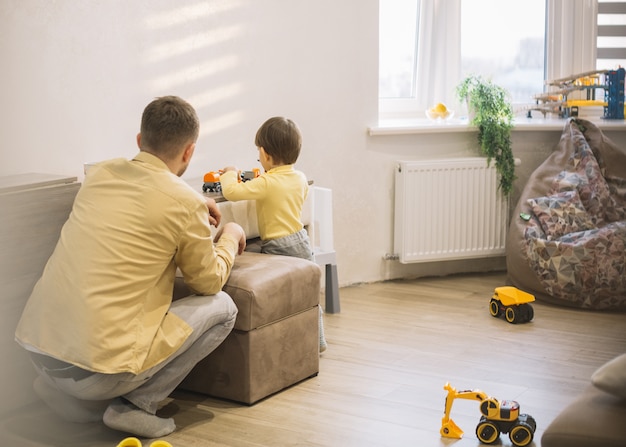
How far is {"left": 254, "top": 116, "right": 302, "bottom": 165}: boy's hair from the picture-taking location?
3.29m

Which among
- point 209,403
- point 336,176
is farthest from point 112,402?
point 336,176

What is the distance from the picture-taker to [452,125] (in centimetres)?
473

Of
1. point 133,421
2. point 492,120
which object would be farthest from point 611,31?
point 133,421

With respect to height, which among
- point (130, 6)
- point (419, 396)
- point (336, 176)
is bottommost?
point (419, 396)

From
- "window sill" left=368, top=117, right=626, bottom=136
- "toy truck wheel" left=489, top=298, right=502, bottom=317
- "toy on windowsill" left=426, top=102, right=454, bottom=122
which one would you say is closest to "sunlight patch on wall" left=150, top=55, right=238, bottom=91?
"window sill" left=368, top=117, right=626, bottom=136

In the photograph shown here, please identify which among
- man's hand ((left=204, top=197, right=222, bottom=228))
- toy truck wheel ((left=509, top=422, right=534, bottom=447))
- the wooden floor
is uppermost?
man's hand ((left=204, top=197, right=222, bottom=228))

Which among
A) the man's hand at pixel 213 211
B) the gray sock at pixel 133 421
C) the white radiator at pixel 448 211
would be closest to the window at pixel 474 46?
the white radiator at pixel 448 211

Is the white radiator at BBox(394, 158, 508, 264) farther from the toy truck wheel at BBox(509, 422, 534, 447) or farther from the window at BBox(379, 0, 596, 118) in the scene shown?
the toy truck wheel at BBox(509, 422, 534, 447)

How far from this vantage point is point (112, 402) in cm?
267

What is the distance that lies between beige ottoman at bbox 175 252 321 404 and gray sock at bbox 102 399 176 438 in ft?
1.07

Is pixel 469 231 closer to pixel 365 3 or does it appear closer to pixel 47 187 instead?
pixel 365 3

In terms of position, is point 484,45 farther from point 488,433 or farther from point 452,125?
point 488,433

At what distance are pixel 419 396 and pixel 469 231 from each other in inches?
75.2

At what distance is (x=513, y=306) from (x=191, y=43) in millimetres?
1891
